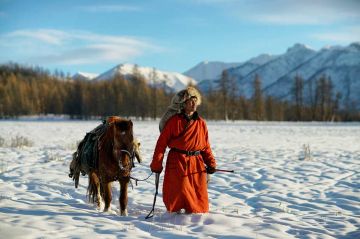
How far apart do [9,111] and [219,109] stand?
42864 millimetres

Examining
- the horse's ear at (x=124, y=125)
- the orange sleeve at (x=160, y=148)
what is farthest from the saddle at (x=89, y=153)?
the orange sleeve at (x=160, y=148)

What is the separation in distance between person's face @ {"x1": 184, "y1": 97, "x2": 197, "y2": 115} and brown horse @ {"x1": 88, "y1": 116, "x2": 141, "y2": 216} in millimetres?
922

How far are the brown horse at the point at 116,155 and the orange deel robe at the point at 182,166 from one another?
1.46 ft

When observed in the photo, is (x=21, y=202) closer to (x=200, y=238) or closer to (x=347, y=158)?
(x=200, y=238)

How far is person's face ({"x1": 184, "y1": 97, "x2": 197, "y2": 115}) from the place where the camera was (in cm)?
596

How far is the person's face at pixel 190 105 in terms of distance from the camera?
19.5ft

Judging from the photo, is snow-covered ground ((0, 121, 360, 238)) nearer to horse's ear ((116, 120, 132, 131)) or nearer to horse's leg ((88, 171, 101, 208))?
horse's leg ((88, 171, 101, 208))

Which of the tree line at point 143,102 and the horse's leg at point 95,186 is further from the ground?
the tree line at point 143,102

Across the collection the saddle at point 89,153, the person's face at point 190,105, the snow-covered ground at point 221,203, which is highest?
the person's face at point 190,105

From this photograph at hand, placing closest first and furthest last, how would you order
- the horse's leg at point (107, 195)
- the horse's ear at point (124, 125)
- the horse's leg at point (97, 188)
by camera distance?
the horse's ear at point (124, 125), the horse's leg at point (107, 195), the horse's leg at point (97, 188)

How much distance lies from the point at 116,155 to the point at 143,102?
68050mm

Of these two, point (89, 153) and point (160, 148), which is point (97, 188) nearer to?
point (89, 153)

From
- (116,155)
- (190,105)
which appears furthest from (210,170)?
(116,155)

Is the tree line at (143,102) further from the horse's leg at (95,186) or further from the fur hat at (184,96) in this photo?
the fur hat at (184,96)
